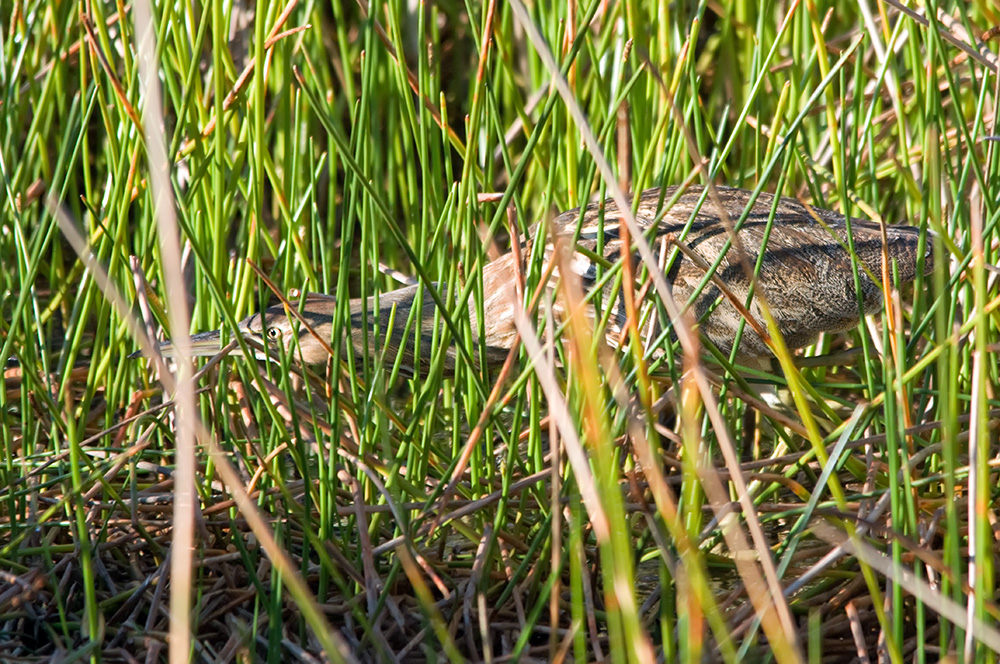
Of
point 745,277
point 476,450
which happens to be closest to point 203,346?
point 476,450

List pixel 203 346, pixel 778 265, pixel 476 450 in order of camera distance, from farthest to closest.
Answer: pixel 778 265, pixel 203 346, pixel 476 450

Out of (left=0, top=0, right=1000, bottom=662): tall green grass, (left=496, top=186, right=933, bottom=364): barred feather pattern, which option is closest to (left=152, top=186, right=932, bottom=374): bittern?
(left=496, top=186, right=933, bottom=364): barred feather pattern

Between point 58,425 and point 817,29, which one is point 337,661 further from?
point 817,29

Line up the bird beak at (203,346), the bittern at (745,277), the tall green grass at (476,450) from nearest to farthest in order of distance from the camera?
1. the tall green grass at (476,450)
2. the bird beak at (203,346)
3. the bittern at (745,277)

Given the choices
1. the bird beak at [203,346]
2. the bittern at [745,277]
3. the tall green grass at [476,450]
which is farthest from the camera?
the bittern at [745,277]

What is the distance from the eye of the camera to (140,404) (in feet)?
6.43

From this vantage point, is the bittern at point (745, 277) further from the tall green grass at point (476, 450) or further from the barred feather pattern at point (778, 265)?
the tall green grass at point (476, 450)

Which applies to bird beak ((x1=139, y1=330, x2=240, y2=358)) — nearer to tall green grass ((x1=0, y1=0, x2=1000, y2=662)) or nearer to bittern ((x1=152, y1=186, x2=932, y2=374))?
tall green grass ((x1=0, y1=0, x2=1000, y2=662))

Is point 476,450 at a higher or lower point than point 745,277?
lower

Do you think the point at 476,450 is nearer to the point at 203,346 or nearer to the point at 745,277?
the point at 203,346

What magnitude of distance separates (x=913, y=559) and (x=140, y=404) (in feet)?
4.74

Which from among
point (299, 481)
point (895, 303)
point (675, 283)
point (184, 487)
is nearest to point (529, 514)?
point (299, 481)

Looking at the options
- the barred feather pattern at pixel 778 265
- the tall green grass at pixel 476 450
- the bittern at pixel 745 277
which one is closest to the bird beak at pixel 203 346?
the tall green grass at pixel 476 450

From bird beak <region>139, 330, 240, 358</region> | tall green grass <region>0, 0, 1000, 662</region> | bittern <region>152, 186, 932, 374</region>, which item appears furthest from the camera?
bittern <region>152, 186, 932, 374</region>
